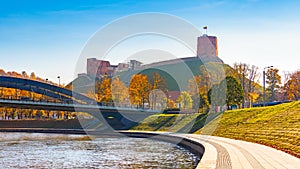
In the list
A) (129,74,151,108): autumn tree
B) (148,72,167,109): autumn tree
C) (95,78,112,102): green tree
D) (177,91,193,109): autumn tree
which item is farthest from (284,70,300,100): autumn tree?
(95,78,112,102): green tree

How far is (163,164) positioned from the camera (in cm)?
2273

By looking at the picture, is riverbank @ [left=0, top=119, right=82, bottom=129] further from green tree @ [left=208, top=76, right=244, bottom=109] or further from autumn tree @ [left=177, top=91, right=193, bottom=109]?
green tree @ [left=208, top=76, right=244, bottom=109]

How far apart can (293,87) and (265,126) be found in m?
38.9

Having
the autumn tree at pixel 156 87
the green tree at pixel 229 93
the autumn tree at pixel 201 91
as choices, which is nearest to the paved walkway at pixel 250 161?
the green tree at pixel 229 93

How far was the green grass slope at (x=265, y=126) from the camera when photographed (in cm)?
2641

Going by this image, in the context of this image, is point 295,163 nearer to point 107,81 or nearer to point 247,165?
point 247,165

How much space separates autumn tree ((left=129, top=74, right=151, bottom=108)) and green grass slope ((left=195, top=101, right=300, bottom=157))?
2445cm

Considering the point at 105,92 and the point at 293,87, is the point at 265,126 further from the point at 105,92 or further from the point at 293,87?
the point at 105,92

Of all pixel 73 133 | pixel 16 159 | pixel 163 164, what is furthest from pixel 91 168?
pixel 73 133

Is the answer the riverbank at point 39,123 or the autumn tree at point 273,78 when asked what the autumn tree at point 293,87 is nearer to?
the autumn tree at point 273,78

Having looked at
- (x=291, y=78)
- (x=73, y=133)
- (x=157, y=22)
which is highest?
(x=157, y=22)

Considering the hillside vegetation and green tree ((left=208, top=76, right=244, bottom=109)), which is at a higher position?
green tree ((left=208, top=76, right=244, bottom=109))

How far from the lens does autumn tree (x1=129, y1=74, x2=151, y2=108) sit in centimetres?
7262

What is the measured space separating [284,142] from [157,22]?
3145cm
